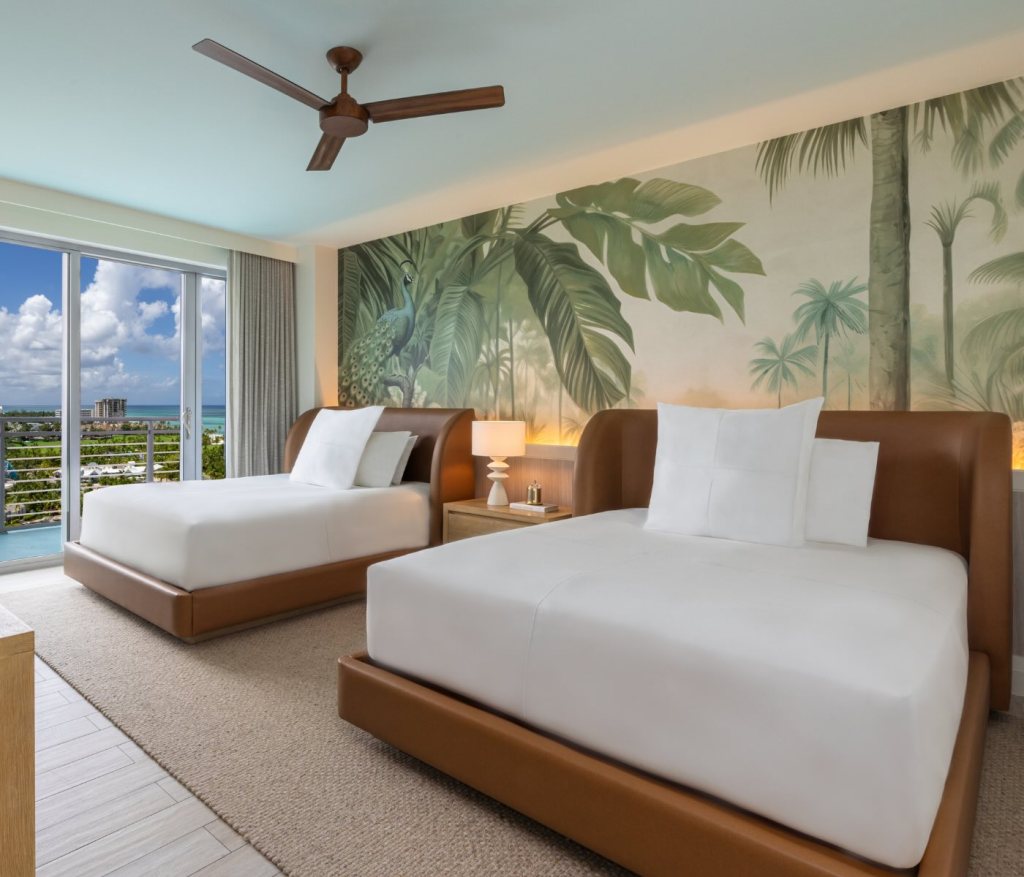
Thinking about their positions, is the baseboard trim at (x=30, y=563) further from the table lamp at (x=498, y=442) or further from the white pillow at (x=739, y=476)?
the white pillow at (x=739, y=476)

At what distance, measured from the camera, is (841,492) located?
241cm

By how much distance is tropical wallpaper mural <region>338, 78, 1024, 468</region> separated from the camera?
2.62m

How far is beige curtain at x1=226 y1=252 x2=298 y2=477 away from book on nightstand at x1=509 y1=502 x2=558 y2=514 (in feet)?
7.86

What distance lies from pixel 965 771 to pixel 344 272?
202 inches

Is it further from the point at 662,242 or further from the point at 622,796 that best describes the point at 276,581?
the point at 662,242

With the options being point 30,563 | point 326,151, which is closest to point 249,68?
point 326,151

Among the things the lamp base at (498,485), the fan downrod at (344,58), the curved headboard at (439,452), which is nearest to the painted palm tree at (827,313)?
the lamp base at (498,485)

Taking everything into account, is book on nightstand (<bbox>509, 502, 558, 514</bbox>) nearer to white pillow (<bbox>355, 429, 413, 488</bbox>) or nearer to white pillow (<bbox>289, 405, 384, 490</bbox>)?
white pillow (<bbox>355, 429, 413, 488</bbox>)

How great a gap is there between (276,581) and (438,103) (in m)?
2.21

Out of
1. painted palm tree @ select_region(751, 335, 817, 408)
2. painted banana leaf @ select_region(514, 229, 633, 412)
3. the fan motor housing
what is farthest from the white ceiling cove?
painted palm tree @ select_region(751, 335, 817, 408)

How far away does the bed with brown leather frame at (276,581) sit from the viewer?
9.20 feet

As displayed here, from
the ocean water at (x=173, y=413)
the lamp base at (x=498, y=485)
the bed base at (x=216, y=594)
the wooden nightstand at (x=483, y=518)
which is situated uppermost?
the ocean water at (x=173, y=413)

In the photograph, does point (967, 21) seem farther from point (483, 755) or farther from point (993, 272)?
point (483, 755)

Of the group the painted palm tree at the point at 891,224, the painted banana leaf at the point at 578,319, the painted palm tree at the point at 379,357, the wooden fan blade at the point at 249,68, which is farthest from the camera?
the painted palm tree at the point at 379,357
